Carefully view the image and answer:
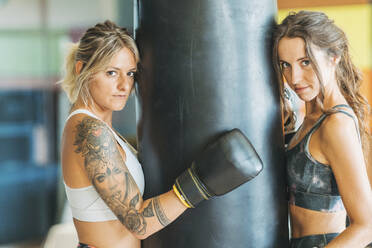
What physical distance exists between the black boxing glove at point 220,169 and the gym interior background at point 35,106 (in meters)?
3.62

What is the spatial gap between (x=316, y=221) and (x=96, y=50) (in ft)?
2.84

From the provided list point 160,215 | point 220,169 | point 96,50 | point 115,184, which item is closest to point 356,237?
point 220,169

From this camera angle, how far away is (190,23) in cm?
122

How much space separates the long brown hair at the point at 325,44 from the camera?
4.07 ft

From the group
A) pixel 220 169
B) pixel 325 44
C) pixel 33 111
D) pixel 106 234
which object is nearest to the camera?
pixel 220 169

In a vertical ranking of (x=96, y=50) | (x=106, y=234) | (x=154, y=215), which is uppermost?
(x=96, y=50)

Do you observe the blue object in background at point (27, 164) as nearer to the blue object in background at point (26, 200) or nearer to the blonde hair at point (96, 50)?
the blue object in background at point (26, 200)

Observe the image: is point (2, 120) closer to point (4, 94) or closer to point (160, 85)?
point (4, 94)

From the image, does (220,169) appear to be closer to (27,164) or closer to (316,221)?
(316,221)

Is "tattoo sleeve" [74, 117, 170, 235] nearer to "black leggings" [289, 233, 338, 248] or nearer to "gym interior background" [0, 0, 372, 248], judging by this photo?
"black leggings" [289, 233, 338, 248]

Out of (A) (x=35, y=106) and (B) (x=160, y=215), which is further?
(A) (x=35, y=106)

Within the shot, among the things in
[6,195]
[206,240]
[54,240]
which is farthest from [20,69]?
[206,240]

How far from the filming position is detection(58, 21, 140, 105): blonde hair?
4.41ft

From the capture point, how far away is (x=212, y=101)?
1227 millimetres
